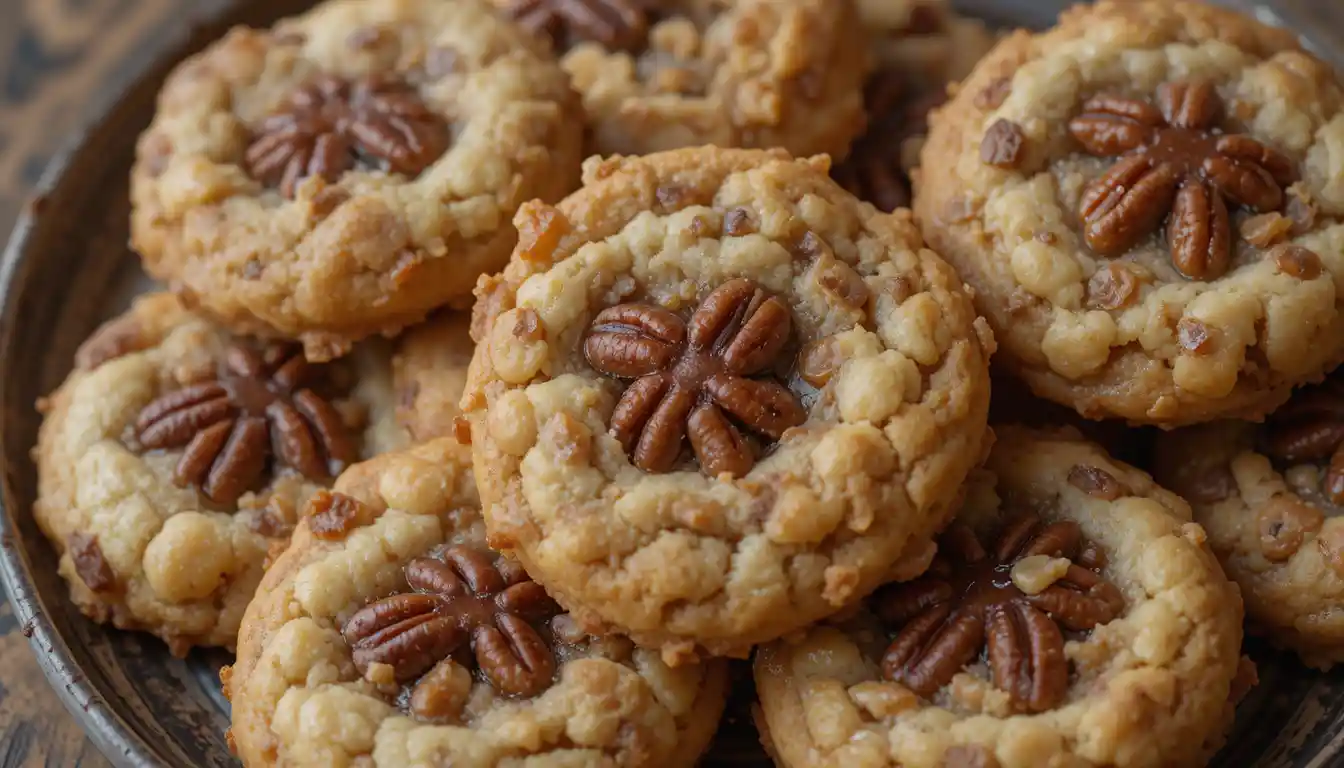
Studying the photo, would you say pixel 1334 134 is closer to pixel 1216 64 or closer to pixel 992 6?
pixel 1216 64

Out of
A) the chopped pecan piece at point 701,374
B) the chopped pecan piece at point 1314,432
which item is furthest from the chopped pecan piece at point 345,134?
the chopped pecan piece at point 1314,432

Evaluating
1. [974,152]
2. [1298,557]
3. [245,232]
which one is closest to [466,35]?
[245,232]

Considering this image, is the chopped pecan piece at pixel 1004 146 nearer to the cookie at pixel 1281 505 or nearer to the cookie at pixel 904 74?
the cookie at pixel 904 74

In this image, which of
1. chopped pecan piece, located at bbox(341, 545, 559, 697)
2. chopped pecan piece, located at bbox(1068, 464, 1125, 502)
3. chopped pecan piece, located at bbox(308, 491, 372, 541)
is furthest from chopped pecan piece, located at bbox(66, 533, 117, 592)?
chopped pecan piece, located at bbox(1068, 464, 1125, 502)

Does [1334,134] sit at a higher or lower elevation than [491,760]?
higher

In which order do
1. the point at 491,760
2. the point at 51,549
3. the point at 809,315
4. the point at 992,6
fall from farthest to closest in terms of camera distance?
the point at 992,6 < the point at 51,549 < the point at 809,315 < the point at 491,760

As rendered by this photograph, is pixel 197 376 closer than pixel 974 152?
No
